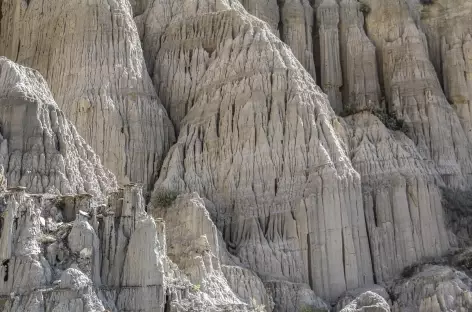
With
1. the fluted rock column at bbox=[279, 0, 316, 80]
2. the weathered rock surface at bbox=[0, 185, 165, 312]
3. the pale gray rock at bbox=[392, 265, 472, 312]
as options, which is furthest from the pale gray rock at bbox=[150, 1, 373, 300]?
the weathered rock surface at bbox=[0, 185, 165, 312]

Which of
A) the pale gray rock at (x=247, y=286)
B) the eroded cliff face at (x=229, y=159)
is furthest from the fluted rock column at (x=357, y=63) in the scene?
the pale gray rock at (x=247, y=286)

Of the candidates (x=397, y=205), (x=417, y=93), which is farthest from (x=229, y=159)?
(x=417, y=93)

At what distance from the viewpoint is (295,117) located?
153 ft

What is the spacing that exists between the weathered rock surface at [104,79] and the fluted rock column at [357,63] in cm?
1504

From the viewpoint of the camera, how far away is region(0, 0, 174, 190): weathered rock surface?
153 ft

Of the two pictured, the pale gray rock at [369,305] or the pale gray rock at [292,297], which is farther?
the pale gray rock at [292,297]

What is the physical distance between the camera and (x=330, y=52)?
60062 mm

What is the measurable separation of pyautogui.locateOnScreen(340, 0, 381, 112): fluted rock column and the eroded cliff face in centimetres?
15

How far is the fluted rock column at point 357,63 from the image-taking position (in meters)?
57.7

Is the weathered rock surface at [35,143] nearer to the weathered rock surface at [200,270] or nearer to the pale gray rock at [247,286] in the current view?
the weathered rock surface at [200,270]

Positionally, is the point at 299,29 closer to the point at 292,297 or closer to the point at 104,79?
the point at 104,79

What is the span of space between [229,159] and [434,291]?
1299 cm

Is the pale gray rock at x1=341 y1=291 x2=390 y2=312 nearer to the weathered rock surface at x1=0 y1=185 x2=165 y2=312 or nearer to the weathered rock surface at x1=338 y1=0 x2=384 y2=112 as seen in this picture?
the weathered rock surface at x1=0 y1=185 x2=165 y2=312

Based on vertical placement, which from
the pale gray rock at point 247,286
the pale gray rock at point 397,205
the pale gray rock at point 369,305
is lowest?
the pale gray rock at point 369,305
